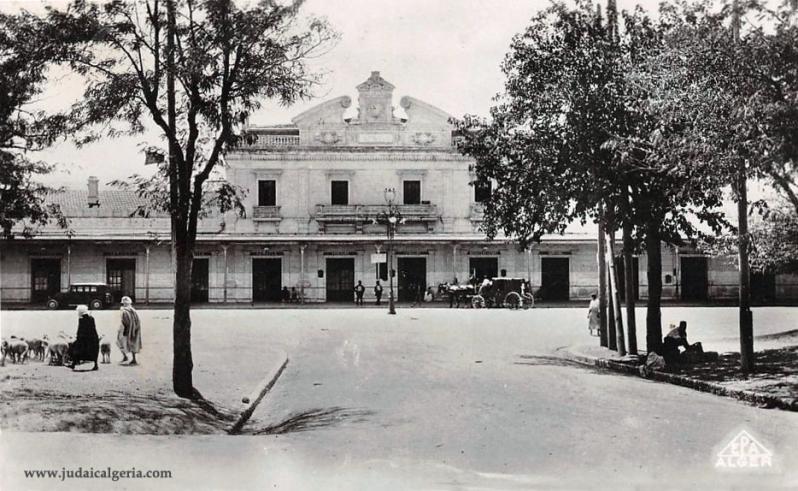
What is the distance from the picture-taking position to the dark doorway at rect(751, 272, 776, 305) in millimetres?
33375

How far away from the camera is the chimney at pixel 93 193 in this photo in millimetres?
35312

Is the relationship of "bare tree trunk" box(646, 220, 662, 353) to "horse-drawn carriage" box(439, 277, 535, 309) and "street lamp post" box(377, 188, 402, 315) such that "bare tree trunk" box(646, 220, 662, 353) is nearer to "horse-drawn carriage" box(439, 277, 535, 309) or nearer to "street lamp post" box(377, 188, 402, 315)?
"street lamp post" box(377, 188, 402, 315)

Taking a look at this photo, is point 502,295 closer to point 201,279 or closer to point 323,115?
point 323,115

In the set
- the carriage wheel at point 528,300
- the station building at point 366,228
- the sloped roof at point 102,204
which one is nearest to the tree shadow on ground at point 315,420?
the carriage wheel at point 528,300

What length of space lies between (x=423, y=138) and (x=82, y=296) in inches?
637

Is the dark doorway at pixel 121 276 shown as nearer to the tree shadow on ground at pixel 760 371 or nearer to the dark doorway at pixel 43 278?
the dark doorway at pixel 43 278

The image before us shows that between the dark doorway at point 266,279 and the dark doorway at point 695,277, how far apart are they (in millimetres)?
19083

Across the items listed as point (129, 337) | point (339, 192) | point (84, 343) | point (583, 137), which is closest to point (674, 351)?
point (583, 137)

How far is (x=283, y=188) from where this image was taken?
114 ft

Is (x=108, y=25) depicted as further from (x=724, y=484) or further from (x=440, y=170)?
(x=440, y=170)

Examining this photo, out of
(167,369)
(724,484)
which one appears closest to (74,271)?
(167,369)

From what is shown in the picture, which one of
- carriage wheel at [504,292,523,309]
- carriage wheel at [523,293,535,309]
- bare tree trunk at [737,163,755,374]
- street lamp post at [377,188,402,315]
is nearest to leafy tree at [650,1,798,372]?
bare tree trunk at [737,163,755,374]

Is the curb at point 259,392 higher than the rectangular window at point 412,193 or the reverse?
the reverse

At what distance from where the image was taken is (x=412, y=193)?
115 feet
